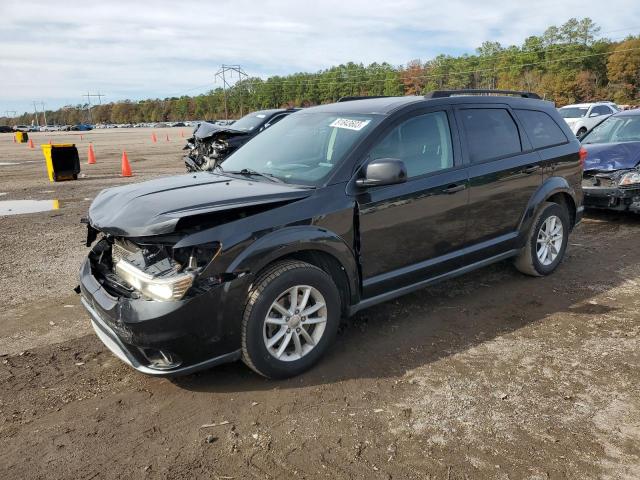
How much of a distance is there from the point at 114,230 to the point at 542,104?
446 cm

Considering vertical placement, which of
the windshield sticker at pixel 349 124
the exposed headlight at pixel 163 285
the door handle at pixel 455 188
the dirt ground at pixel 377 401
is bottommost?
the dirt ground at pixel 377 401

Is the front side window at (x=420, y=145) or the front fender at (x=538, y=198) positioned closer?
the front side window at (x=420, y=145)

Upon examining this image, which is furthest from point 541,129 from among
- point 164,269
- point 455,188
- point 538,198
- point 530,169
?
point 164,269

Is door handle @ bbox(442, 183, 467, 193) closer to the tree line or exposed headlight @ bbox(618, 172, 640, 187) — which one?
A: exposed headlight @ bbox(618, 172, 640, 187)

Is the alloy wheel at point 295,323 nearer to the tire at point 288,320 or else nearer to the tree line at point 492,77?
the tire at point 288,320

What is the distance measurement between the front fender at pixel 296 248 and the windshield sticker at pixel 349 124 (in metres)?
0.98

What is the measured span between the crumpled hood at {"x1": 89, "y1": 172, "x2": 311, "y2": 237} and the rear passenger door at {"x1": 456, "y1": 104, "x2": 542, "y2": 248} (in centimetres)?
172

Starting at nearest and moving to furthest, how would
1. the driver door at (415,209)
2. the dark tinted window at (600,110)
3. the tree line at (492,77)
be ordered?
the driver door at (415,209) → the dark tinted window at (600,110) → the tree line at (492,77)

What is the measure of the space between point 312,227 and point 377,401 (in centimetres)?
119

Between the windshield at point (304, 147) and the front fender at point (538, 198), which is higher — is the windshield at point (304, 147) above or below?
Answer: above

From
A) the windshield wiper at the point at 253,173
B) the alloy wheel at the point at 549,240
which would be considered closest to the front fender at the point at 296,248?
the windshield wiper at the point at 253,173

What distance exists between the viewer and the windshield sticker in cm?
398

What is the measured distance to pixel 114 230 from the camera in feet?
10.6

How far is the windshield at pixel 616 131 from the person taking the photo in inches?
324
